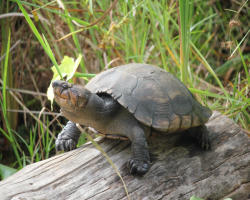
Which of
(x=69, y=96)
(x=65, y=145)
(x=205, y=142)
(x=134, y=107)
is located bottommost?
(x=205, y=142)

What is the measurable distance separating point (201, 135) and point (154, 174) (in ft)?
1.44

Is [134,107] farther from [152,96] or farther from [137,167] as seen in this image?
[137,167]


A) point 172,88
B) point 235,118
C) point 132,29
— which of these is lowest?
point 235,118

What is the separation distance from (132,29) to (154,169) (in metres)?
1.38

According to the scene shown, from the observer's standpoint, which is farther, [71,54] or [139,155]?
[71,54]

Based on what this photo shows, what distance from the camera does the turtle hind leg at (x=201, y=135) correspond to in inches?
76.0

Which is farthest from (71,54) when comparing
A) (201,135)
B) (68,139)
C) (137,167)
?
(137,167)

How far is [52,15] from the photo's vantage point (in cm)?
288

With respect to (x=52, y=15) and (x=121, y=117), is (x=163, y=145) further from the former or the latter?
(x=52, y=15)

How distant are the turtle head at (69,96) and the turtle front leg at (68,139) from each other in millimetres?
312

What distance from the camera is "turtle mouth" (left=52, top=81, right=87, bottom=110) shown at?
162 cm

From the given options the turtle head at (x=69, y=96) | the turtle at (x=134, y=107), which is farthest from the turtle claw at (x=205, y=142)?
the turtle head at (x=69, y=96)

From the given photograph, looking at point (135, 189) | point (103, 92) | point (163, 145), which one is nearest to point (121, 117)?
point (103, 92)

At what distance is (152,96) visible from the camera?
1.81 m
